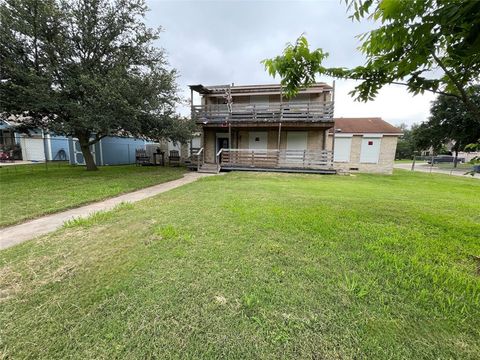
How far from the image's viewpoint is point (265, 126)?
14.6 meters

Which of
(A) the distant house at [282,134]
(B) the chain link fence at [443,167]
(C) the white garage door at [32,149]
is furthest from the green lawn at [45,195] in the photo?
(C) the white garage door at [32,149]

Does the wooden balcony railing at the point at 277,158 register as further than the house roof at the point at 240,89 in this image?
No

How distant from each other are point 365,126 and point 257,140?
28.7ft

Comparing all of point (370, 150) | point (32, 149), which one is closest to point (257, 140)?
point (370, 150)

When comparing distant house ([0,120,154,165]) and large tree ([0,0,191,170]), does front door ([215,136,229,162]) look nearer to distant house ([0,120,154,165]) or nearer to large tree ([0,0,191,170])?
large tree ([0,0,191,170])

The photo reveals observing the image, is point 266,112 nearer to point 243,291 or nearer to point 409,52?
point 409,52

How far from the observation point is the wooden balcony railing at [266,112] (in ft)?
44.9

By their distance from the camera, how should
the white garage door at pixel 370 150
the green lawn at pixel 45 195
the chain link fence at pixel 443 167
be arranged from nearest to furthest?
1. the green lawn at pixel 45 195
2. the white garage door at pixel 370 150
3. the chain link fence at pixel 443 167

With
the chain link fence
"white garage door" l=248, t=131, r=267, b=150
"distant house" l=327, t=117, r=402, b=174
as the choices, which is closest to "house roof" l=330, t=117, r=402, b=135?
"distant house" l=327, t=117, r=402, b=174

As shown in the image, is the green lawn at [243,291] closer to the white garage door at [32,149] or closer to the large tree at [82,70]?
the large tree at [82,70]

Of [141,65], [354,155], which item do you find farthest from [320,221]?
[354,155]

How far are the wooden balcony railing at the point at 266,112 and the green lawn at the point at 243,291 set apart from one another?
10.7 m

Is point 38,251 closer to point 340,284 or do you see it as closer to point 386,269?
point 340,284

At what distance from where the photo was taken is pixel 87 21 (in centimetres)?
1034
